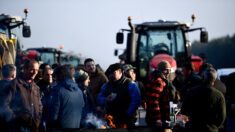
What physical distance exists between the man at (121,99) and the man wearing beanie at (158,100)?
393mm

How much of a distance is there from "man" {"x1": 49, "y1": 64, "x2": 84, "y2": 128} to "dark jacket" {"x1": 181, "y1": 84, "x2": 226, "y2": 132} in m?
1.71

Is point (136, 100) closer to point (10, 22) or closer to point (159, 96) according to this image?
point (159, 96)

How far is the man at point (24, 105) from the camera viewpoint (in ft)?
13.5

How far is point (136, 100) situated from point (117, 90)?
0.36 meters

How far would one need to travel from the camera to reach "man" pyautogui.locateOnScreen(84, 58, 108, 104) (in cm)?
660

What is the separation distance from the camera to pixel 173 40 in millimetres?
11352

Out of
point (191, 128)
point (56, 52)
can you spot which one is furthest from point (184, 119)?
point (56, 52)

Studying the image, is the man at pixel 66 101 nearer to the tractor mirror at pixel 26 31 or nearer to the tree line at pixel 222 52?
the tractor mirror at pixel 26 31

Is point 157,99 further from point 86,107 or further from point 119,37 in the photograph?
point 119,37

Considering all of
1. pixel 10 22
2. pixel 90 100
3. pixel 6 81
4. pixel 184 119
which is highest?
pixel 10 22

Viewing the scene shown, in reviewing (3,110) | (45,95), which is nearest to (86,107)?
(45,95)

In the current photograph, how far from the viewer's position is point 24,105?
165 inches

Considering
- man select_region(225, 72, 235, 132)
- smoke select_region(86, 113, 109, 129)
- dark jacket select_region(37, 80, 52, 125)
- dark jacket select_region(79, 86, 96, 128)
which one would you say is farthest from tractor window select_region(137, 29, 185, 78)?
smoke select_region(86, 113, 109, 129)

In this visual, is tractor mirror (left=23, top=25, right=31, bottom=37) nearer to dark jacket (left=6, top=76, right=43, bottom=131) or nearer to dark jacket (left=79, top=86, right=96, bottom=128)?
dark jacket (left=79, top=86, right=96, bottom=128)
